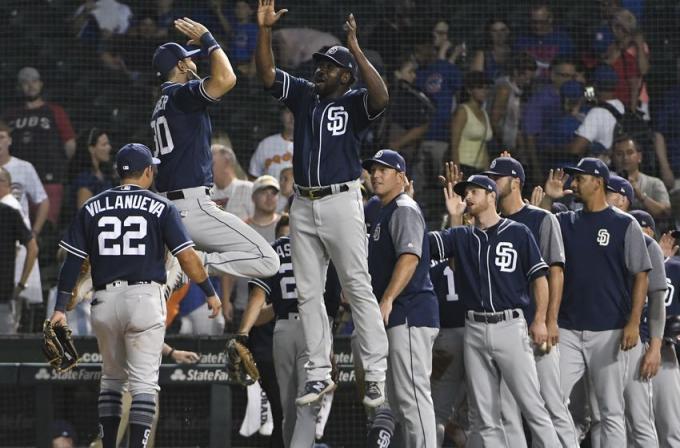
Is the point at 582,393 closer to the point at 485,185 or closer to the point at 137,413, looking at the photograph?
the point at 485,185

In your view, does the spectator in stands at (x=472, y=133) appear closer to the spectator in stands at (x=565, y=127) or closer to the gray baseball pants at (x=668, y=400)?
the spectator in stands at (x=565, y=127)

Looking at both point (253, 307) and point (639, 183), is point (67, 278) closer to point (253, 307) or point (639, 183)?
point (253, 307)

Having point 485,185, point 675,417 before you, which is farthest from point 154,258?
point 675,417

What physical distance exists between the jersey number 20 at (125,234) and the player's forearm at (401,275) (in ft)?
4.50

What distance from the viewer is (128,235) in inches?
268

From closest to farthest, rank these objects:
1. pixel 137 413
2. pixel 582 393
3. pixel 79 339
→ 1. pixel 137 413
2. pixel 582 393
3. pixel 79 339

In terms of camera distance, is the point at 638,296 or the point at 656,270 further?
the point at 656,270

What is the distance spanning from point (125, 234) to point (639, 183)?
557 cm

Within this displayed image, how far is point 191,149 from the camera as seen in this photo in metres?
7.26

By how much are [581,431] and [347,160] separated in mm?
2527

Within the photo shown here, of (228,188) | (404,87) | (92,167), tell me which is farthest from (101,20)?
(404,87)

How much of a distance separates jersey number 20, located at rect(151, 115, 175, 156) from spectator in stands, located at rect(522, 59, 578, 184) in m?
5.17

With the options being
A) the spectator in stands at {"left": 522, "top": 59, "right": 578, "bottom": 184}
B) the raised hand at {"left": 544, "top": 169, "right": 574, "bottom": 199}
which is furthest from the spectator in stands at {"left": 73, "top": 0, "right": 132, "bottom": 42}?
the raised hand at {"left": 544, "top": 169, "right": 574, "bottom": 199}

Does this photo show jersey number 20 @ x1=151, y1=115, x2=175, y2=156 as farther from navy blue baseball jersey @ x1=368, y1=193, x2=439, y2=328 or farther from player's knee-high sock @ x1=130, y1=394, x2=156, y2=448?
player's knee-high sock @ x1=130, y1=394, x2=156, y2=448
